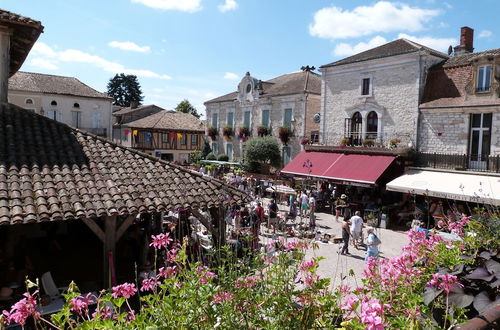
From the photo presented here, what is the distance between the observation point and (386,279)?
2.72 m

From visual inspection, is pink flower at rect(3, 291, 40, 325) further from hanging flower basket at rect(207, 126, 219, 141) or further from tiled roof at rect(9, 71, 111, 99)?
tiled roof at rect(9, 71, 111, 99)

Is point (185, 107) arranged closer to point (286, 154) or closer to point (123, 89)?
point (123, 89)

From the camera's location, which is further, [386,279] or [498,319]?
[386,279]

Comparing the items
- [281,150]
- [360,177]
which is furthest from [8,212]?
[281,150]

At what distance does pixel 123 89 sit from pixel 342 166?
57144 millimetres

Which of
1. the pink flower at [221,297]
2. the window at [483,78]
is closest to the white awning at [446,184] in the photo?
the window at [483,78]

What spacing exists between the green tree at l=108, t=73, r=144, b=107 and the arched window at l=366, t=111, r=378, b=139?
2155 inches

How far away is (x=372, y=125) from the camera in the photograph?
20.5 meters

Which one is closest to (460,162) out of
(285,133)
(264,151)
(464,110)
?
(464,110)

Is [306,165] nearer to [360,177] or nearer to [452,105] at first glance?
[360,177]

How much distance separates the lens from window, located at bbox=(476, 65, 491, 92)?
1605 centimetres

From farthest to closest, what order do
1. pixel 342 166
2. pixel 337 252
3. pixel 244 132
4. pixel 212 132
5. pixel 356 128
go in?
pixel 212 132, pixel 244 132, pixel 356 128, pixel 342 166, pixel 337 252

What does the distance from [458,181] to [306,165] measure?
7.87 metres

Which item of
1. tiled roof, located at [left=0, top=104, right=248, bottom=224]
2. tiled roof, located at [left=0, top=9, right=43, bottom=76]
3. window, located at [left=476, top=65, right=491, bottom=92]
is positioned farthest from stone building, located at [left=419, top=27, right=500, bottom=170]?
tiled roof, located at [left=0, top=9, right=43, bottom=76]
